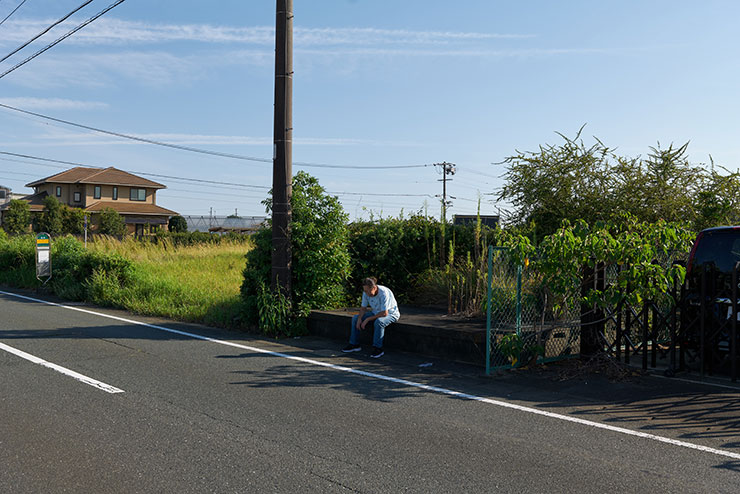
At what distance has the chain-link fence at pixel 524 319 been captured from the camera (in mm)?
7898

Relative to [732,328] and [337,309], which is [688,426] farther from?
[337,309]

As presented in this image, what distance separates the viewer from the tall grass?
12855 mm

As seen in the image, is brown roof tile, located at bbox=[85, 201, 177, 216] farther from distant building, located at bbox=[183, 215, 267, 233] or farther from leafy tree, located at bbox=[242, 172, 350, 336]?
→ leafy tree, located at bbox=[242, 172, 350, 336]

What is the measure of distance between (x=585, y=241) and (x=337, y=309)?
17.1ft

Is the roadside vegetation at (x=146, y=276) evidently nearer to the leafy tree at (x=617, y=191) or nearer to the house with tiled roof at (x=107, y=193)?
the leafy tree at (x=617, y=191)

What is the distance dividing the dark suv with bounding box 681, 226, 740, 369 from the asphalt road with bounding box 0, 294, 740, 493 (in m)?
0.75

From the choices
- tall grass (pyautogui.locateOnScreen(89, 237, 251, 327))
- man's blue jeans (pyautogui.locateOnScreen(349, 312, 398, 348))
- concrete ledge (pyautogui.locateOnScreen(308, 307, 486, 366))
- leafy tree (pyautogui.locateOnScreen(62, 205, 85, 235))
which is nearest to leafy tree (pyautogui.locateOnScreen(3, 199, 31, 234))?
leafy tree (pyautogui.locateOnScreen(62, 205, 85, 235))

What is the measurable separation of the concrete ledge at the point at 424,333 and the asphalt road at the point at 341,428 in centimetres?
39

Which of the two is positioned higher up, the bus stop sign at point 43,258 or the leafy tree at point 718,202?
the leafy tree at point 718,202

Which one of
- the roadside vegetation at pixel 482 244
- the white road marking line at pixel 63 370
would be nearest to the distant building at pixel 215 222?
the roadside vegetation at pixel 482 244

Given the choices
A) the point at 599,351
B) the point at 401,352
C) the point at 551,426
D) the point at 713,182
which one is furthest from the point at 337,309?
the point at 713,182

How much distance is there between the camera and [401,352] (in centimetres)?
927

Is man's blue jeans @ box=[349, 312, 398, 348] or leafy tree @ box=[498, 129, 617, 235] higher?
leafy tree @ box=[498, 129, 617, 235]

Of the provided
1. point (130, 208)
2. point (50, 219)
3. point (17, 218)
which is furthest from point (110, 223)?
point (130, 208)
